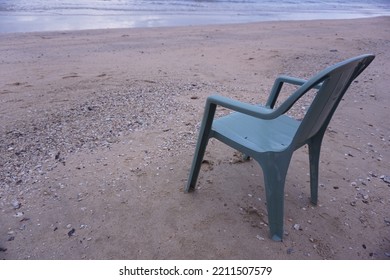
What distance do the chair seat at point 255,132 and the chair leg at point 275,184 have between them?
0.08m

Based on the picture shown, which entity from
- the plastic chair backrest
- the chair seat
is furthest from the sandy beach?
the plastic chair backrest

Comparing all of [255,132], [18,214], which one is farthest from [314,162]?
[18,214]

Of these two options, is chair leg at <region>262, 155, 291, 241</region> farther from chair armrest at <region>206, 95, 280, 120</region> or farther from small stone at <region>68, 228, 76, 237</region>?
small stone at <region>68, 228, 76, 237</region>

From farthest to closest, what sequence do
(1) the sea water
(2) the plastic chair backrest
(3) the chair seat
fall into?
1. (1) the sea water
2. (3) the chair seat
3. (2) the plastic chair backrest

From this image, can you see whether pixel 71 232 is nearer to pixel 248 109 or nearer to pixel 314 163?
pixel 248 109

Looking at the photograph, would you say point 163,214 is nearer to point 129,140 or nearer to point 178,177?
point 178,177

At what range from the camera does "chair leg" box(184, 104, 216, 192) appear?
6.24ft

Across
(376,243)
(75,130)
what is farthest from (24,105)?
(376,243)

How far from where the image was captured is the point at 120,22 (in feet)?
37.0

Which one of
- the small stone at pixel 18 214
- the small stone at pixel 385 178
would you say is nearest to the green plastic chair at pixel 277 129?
the small stone at pixel 385 178

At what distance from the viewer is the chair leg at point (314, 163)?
6.89 ft

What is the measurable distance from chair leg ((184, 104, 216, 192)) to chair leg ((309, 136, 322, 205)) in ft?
2.47

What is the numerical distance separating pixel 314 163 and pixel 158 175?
123 centimetres

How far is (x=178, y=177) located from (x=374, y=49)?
6.98 m
